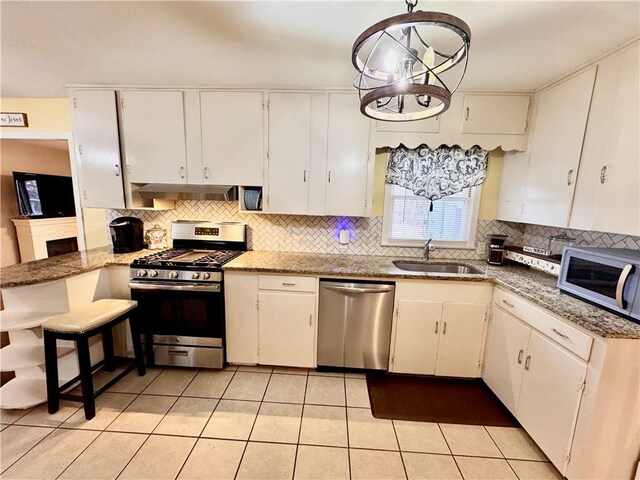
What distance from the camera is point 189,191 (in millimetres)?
2508

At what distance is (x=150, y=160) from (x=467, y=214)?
318cm

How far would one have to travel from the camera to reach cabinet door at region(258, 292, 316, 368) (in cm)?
238

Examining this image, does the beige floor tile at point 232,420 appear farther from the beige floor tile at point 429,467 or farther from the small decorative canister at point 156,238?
the small decorative canister at point 156,238

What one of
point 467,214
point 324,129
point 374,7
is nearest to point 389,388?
point 467,214

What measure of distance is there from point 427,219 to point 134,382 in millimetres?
3064

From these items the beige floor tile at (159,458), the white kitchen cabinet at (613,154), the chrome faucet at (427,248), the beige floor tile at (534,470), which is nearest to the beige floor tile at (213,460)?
the beige floor tile at (159,458)

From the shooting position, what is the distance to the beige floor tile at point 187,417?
1.82 meters

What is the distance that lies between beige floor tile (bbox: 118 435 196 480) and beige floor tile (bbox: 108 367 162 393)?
1.97 ft

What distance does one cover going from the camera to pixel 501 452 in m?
1.74

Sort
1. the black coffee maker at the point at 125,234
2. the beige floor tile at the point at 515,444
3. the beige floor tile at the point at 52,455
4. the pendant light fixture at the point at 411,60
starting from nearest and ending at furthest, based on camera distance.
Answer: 1. the pendant light fixture at the point at 411,60
2. the beige floor tile at the point at 52,455
3. the beige floor tile at the point at 515,444
4. the black coffee maker at the point at 125,234

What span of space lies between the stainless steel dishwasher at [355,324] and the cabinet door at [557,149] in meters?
1.35

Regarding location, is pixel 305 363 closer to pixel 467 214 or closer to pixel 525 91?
pixel 467 214

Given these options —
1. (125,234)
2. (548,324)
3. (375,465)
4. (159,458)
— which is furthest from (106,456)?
(548,324)

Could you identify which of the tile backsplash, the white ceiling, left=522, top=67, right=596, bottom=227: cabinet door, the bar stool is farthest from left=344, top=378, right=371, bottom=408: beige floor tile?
the white ceiling
